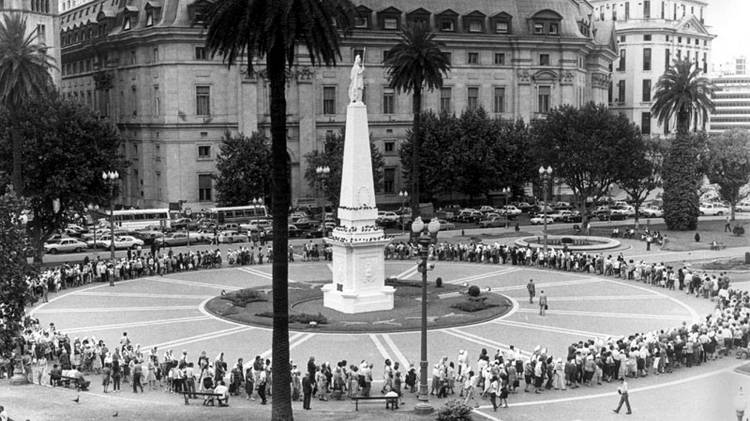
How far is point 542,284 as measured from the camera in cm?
5438

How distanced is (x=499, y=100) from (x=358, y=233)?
193 ft

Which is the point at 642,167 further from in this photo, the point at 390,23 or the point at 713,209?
the point at 390,23

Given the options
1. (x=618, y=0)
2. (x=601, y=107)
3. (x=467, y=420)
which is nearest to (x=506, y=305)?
(x=467, y=420)

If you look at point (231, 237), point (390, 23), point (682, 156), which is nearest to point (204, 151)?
point (231, 237)

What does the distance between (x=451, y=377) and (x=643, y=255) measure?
36.7 meters

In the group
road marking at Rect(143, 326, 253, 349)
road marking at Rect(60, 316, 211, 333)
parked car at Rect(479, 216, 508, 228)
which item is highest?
parked car at Rect(479, 216, 508, 228)

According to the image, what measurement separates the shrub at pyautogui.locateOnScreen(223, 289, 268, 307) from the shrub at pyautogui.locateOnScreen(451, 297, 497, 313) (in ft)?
Answer: 34.1

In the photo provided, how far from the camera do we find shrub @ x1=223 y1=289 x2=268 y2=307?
4782cm

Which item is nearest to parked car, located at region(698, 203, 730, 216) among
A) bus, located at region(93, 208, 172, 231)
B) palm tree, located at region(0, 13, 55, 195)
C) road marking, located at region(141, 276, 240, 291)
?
bus, located at region(93, 208, 172, 231)

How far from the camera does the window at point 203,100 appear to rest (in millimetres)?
Result: 89188

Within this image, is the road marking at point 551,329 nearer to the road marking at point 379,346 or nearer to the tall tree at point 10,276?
the road marking at point 379,346

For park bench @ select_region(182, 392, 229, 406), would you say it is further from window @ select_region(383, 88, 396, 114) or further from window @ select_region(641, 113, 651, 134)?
window @ select_region(641, 113, 651, 134)

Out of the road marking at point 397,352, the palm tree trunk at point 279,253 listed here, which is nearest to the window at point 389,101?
the road marking at point 397,352

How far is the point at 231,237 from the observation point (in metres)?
73.8
